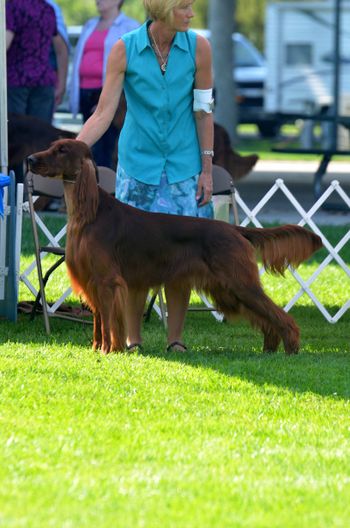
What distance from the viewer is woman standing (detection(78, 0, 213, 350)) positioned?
627cm

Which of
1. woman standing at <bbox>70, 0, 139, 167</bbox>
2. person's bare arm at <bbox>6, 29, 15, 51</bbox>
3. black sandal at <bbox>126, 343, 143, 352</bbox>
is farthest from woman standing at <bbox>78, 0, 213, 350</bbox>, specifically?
woman standing at <bbox>70, 0, 139, 167</bbox>

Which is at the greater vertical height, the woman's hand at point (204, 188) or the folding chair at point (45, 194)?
the woman's hand at point (204, 188)

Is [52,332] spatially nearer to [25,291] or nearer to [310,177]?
[25,291]

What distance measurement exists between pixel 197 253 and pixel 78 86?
5.34 meters

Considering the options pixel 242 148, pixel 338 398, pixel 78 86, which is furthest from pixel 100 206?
pixel 242 148

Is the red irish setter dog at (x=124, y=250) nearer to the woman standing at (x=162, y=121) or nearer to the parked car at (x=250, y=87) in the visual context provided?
the woman standing at (x=162, y=121)

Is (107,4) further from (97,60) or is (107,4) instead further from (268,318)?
(268,318)

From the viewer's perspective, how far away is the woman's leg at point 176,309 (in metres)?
6.48

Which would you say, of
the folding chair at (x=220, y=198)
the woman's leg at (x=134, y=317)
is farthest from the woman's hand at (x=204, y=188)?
the folding chair at (x=220, y=198)

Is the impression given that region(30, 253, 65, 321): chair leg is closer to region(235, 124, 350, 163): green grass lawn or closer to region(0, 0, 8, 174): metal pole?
region(0, 0, 8, 174): metal pole

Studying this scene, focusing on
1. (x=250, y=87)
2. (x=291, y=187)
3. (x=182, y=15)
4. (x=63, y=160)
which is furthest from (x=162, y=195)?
(x=250, y=87)

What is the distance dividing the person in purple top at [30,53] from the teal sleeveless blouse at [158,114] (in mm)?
4648

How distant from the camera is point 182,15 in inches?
240

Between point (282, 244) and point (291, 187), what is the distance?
1000cm
